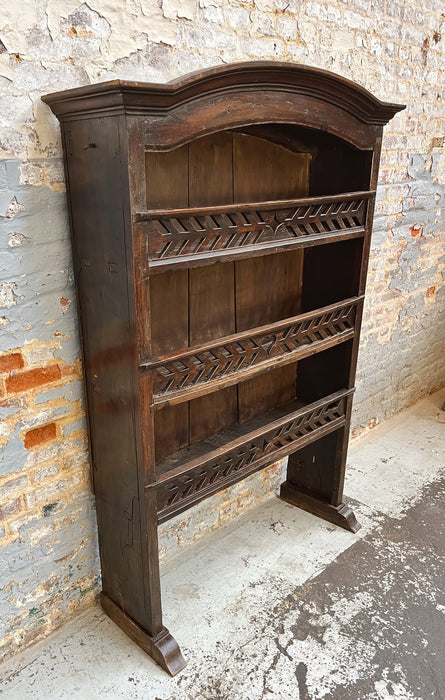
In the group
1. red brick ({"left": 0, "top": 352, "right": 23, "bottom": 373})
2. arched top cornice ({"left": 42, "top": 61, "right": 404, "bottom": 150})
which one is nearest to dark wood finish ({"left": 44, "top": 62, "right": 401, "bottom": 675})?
arched top cornice ({"left": 42, "top": 61, "right": 404, "bottom": 150})

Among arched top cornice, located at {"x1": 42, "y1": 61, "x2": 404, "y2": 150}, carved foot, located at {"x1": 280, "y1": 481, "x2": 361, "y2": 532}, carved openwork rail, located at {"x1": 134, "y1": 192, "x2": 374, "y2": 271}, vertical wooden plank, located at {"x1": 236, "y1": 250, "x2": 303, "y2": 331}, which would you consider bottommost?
carved foot, located at {"x1": 280, "y1": 481, "x2": 361, "y2": 532}

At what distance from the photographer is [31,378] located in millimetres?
1672

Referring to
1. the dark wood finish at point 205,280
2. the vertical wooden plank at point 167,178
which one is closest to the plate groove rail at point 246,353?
the dark wood finish at point 205,280

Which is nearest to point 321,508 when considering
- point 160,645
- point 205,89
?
point 160,645

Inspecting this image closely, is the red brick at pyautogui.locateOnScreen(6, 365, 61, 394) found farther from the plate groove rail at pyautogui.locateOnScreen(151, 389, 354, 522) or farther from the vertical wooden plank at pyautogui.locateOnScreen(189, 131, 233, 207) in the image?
the vertical wooden plank at pyautogui.locateOnScreen(189, 131, 233, 207)

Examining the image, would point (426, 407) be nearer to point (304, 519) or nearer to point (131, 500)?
point (304, 519)

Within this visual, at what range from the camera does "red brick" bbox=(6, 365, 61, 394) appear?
1630 mm

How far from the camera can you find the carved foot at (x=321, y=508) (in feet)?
8.34

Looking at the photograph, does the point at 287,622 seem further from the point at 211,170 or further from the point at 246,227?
the point at 211,170

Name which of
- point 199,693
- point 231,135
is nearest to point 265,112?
point 231,135

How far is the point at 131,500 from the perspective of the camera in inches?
69.2

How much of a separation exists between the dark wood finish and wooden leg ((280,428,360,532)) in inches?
0.5

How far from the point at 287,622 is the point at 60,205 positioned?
168 centimetres

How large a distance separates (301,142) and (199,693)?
1997 mm
